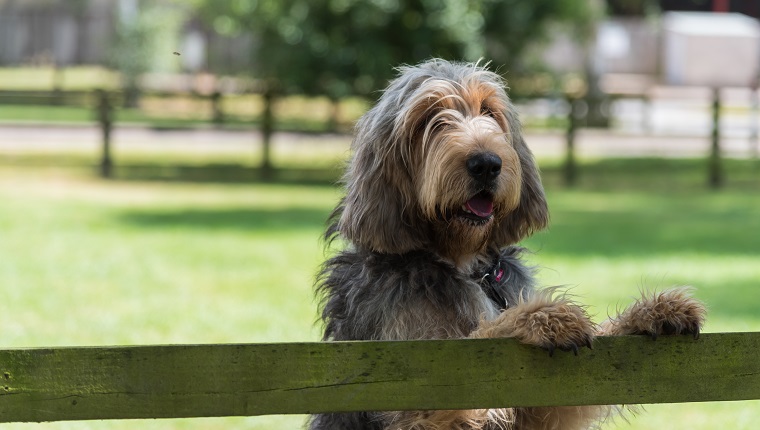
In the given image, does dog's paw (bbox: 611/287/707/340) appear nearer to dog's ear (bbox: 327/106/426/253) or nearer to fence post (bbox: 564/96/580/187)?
dog's ear (bbox: 327/106/426/253)

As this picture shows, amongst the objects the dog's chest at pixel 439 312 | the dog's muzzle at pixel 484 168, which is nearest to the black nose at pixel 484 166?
the dog's muzzle at pixel 484 168

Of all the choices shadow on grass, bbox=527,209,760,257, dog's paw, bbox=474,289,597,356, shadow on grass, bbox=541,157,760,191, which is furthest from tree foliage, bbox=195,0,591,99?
dog's paw, bbox=474,289,597,356

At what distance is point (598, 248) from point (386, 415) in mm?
9848

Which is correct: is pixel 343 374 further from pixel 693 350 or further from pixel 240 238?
pixel 240 238

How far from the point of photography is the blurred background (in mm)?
10688

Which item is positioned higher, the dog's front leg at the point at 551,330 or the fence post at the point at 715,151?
the dog's front leg at the point at 551,330

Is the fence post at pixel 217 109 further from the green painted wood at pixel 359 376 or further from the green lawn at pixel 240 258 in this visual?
the green painted wood at pixel 359 376

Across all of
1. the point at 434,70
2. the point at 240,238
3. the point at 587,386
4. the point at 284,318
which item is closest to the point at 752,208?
the point at 240,238

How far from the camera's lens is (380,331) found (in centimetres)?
470

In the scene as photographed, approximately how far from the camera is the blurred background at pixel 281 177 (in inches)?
421

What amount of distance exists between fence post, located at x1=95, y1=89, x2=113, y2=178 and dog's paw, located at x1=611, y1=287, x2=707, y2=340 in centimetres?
1879

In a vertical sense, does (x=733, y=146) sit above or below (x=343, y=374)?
below

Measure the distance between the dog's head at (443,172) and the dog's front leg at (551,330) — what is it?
0.48 m

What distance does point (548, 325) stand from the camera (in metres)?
3.76
